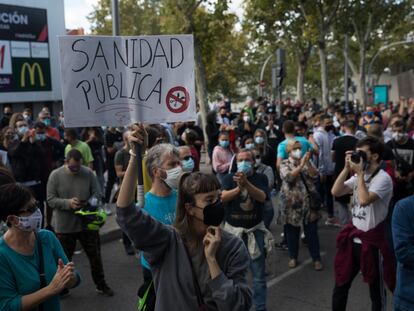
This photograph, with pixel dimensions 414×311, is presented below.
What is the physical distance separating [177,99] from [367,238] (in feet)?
6.50

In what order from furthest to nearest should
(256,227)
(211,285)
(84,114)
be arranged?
(256,227), (84,114), (211,285)

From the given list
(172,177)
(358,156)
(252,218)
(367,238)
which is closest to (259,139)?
(252,218)

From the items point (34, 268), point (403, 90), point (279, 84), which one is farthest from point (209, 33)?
point (34, 268)

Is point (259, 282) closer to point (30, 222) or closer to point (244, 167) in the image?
point (244, 167)

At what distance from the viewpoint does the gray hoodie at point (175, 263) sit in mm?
2434

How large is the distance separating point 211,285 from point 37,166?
5.62m

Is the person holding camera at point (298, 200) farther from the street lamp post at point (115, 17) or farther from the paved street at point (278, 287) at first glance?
the street lamp post at point (115, 17)

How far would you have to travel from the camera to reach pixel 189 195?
8.45 feet

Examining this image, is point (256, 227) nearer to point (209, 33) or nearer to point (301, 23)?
point (209, 33)

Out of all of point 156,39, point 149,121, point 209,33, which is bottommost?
point 149,121

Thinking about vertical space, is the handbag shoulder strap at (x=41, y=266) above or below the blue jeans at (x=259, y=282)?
above

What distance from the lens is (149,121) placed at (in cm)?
348

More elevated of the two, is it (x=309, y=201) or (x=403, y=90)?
(x=403, y=90)

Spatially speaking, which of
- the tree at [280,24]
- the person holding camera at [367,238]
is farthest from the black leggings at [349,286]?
the tree at [280,24]
